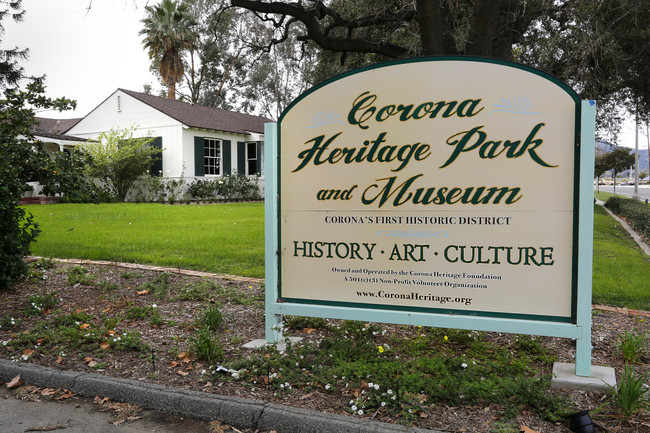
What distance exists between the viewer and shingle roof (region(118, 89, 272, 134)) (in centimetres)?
2097

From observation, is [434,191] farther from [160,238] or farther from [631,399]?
[160,238]

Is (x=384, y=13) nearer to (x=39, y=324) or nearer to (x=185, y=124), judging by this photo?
(x=39, y=324)

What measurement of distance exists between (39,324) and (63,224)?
7906 mm

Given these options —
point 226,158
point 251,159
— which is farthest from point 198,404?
point 251,159

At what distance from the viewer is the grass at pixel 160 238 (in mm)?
7820

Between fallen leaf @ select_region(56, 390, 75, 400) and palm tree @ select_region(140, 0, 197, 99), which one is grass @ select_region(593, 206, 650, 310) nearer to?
fallen leaf @ select_region(56, 390, 75, 400)

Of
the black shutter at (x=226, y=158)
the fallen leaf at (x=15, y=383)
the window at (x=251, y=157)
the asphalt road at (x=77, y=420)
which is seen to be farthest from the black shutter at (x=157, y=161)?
the asphalt road at (x=77, y=420)

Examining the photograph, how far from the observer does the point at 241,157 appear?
23797 mm

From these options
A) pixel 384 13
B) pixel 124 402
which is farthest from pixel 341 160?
pixel 384 13

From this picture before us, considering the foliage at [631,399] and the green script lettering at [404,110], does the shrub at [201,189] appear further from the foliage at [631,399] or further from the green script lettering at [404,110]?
the foliage at [631,399]

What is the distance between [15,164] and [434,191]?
16.2ft

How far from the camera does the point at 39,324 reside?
16.0ft

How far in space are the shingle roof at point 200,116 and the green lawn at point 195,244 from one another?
7670 mm

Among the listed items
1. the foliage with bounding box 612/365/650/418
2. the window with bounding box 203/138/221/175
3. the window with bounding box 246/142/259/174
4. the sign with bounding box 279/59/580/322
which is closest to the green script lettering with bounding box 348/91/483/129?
the sign with bounding box 279/59/580/322
